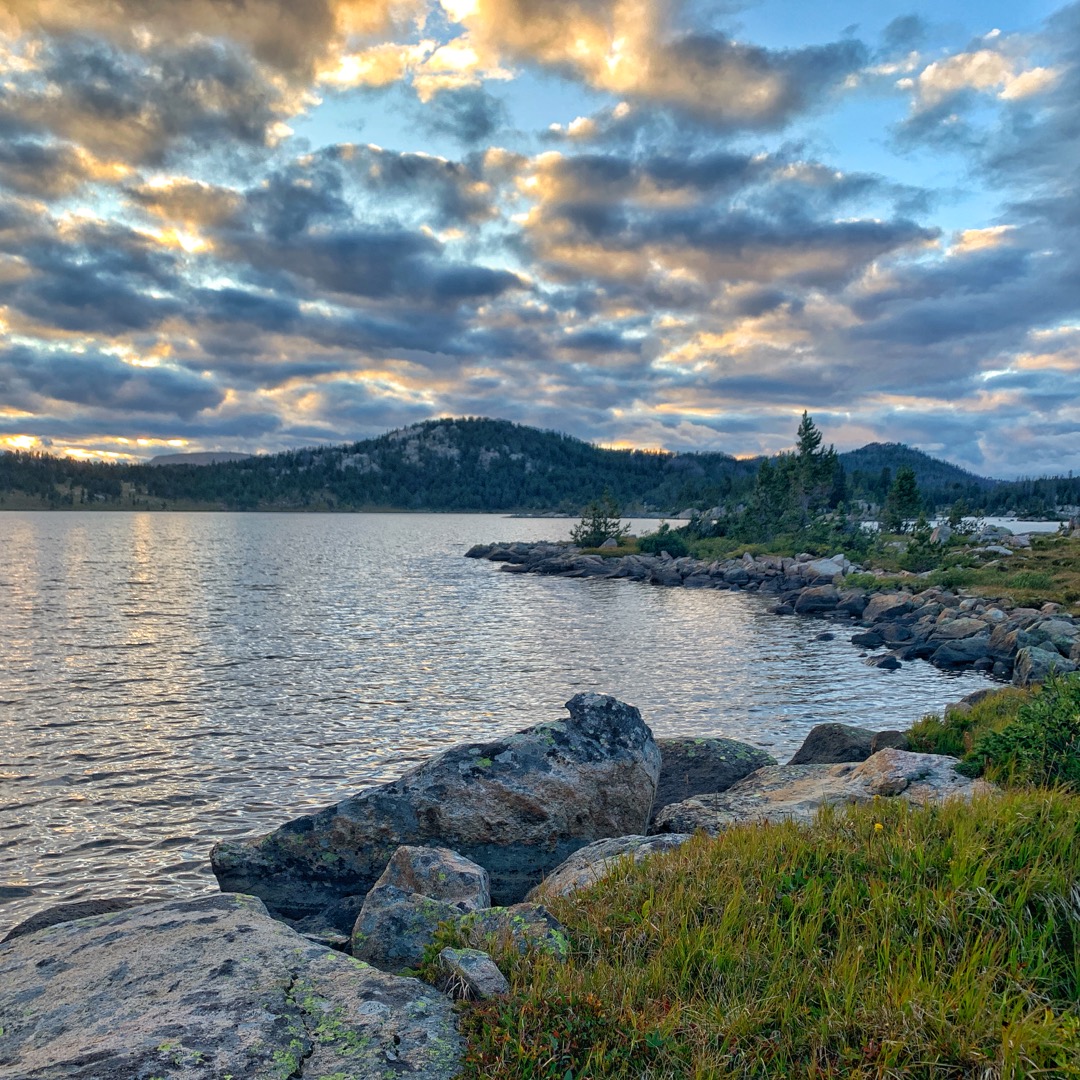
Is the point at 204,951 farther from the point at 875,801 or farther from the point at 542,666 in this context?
the point at 542,666

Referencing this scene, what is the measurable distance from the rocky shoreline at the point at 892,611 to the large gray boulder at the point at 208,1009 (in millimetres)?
20392

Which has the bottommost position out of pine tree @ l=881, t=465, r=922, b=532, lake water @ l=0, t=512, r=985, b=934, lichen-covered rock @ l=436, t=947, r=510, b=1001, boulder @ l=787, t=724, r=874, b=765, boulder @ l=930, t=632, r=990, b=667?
lake water @ l=0, t=512, r=985, b=934

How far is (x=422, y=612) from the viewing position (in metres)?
49.3

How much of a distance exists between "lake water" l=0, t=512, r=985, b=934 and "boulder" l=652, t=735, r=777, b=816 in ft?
17.2

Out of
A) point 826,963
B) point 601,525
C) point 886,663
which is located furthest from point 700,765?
point 601,525

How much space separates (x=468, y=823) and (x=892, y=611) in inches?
1634

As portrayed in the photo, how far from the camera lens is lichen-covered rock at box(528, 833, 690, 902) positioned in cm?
756

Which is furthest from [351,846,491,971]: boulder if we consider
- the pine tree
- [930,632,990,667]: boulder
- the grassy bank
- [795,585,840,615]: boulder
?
the pine tree

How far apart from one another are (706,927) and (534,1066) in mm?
1705

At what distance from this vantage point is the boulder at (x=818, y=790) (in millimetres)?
9062

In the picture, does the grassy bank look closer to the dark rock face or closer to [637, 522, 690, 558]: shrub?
[637, 522, 690, 558]: shrub

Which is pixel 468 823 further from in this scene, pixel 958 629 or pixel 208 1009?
pixel 958 629

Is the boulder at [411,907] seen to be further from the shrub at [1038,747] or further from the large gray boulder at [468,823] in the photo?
the shrub at [1038,747]

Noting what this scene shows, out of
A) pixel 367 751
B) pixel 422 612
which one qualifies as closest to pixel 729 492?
pixel 422 612
